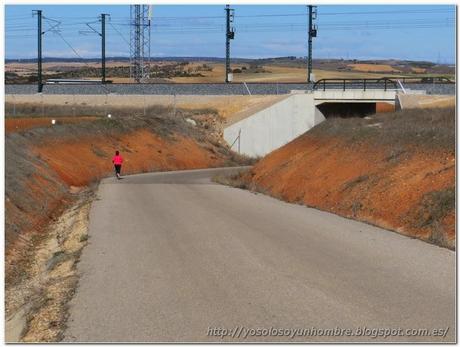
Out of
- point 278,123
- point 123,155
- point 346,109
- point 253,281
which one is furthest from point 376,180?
point 346,109

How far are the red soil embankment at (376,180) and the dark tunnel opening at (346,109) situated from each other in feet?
88.9

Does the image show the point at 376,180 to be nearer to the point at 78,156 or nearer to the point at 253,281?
the point at 253,281

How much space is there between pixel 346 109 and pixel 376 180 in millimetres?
43915

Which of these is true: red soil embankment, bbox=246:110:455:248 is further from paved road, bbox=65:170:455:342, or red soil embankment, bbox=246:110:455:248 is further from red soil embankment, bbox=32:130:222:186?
red soil embankment, bbox=32:130:222:186

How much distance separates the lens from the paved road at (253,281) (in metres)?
8.38

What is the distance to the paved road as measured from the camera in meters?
8.38

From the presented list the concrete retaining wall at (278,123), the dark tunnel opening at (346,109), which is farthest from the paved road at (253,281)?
the dark tunnel opening at (346,109)

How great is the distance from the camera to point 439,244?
1369 centimetres

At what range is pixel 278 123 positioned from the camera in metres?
61.0

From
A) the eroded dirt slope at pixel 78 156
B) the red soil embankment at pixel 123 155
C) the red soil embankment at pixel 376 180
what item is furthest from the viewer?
the red soil embankment at pixel 123 155

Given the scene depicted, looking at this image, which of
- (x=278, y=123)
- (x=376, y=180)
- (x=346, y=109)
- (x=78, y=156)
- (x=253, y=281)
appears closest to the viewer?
(x=253, y=281)

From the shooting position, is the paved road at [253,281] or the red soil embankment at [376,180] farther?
the red soil embankment at [376,180]

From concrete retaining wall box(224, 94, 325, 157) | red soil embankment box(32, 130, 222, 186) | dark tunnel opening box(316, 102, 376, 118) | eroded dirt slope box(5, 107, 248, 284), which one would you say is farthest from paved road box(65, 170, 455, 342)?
dark tunnel opening box(316, 102, 376, 118)

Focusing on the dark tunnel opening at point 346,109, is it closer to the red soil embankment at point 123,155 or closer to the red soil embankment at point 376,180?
the red soil embankment at point 123,155
